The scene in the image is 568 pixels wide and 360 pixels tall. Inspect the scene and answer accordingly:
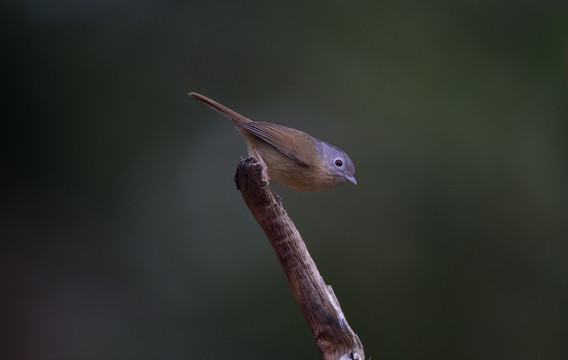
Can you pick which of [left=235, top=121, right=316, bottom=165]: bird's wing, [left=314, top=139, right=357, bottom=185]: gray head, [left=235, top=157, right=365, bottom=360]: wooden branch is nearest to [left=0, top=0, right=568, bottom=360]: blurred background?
[left=314, top=139, right=357, bottom=185]: gray head

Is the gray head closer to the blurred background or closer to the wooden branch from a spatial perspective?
the blurred background

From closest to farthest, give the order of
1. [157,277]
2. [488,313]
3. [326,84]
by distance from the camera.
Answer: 1. [157,277]
2. [488,313]
3. [326,84]

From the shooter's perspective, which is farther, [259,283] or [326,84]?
[326,84]

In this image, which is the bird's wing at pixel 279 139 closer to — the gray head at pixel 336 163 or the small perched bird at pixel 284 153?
the small perched bird at pixel 284 153

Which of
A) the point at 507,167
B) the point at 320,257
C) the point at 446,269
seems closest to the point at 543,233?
the point at 507,167

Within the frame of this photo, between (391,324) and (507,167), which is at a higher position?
(507,167)

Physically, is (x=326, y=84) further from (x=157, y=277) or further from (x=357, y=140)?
(x=157, y=277)

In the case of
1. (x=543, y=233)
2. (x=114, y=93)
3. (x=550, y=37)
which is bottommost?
(x=543, y=233)

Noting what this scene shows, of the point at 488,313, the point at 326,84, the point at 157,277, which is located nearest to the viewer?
the point at 157,277
